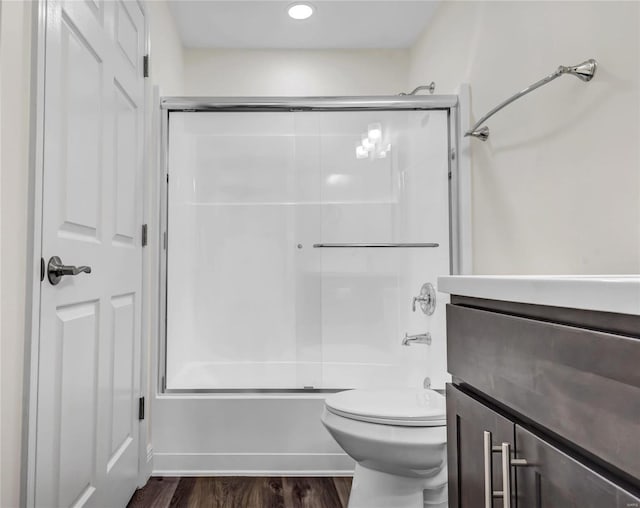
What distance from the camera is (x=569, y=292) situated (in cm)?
55

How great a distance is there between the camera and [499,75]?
1.76 metres

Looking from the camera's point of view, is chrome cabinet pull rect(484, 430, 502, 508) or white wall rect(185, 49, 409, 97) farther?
white wall rect(185, 49, 409, 97)

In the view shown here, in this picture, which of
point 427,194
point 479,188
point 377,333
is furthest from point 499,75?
point 377,333

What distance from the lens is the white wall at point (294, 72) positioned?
3.05m

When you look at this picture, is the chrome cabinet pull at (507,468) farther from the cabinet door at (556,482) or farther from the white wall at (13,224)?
the white wall at (13,224)

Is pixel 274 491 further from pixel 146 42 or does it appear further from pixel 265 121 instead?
pixel 146 42

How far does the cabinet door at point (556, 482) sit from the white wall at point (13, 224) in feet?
3.10

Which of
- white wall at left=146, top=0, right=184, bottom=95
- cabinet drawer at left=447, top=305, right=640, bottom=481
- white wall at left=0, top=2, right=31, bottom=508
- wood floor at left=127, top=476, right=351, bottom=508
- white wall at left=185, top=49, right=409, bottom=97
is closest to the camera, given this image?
cabinet drawer at left=447, top=305, right=640, bottom=481

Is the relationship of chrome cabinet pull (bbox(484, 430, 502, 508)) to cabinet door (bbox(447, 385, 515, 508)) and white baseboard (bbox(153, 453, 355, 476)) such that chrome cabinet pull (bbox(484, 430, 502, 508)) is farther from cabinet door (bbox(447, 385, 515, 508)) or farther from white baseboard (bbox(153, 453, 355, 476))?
white baseboard (bbox(153, 453, 355, 476))

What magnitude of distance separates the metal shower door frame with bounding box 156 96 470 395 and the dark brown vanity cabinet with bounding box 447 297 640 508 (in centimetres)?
130

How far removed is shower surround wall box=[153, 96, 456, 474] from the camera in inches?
84.3

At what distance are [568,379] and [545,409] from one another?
66 millimetres

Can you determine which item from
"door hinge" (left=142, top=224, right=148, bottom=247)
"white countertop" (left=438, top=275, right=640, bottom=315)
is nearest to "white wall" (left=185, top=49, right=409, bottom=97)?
"door hinge" (left=142, top=224, right=148, bottom=247)

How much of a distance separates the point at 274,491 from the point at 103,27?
177 cm
